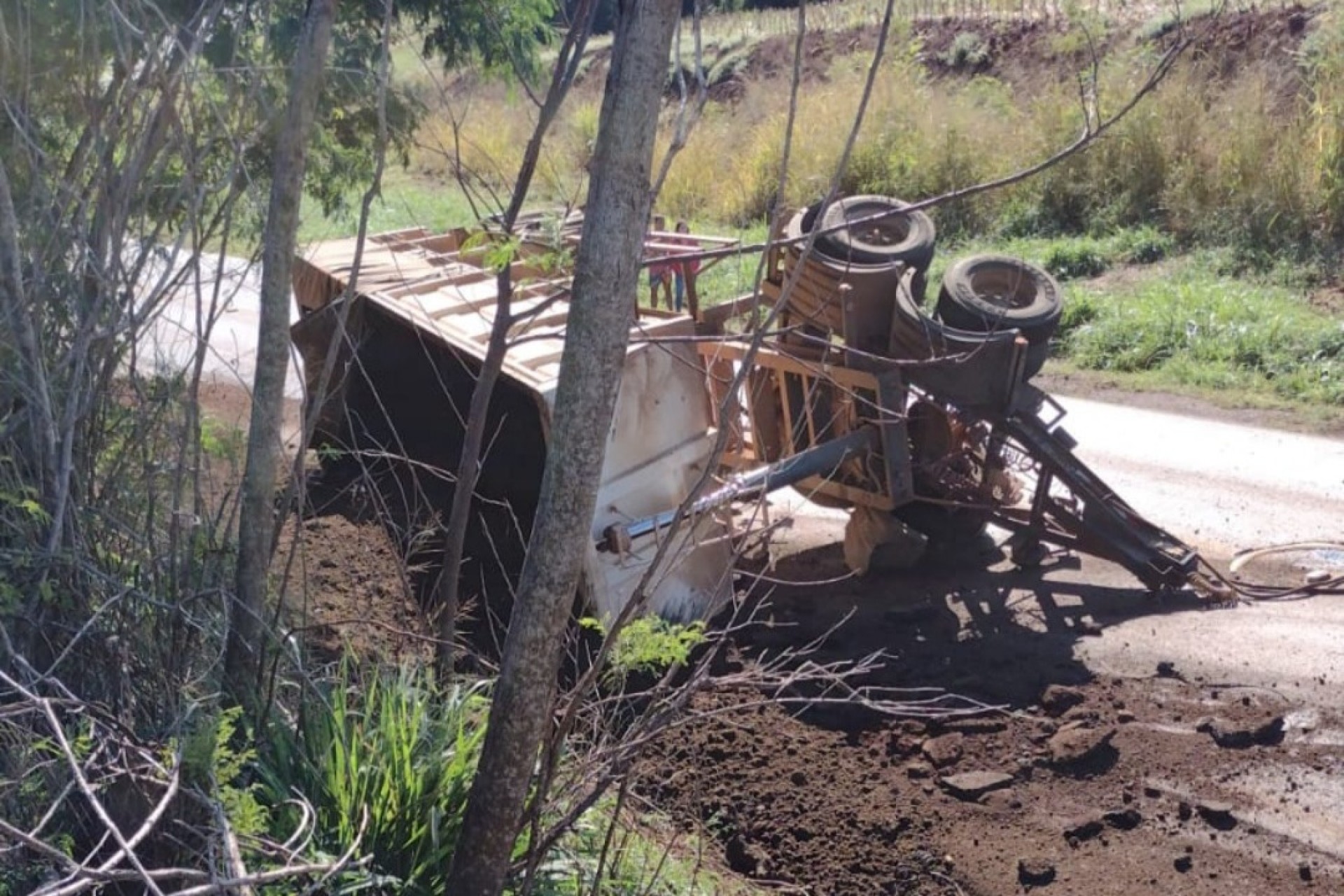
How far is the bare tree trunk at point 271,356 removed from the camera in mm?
4773

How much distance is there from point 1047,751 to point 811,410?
2196mm

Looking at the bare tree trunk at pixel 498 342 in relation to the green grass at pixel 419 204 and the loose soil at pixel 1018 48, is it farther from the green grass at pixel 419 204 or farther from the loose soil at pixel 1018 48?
the loose soil at pixel 1018 48

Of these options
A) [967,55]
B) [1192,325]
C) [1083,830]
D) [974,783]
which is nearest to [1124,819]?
[1083,830]

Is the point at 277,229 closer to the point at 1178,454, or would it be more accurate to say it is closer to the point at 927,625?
the point at 927,625

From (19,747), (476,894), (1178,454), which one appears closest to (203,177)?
(19,747)

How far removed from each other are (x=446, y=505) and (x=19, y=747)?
4931 millimetres

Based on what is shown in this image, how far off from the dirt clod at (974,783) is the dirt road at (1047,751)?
0.04 feet

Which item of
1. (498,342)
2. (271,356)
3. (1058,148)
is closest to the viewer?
(271,356)

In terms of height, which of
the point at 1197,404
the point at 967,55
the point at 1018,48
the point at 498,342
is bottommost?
the point at 1197,404

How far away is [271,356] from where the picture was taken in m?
4.91

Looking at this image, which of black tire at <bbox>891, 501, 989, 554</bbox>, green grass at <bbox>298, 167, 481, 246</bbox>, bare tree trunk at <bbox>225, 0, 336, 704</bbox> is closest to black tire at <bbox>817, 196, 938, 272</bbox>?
black tire at <bbox>891, 501, 989, 554</bbox>

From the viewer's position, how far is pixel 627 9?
3.55 metres

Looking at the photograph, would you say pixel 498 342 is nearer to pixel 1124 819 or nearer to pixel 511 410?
pixel 511 410

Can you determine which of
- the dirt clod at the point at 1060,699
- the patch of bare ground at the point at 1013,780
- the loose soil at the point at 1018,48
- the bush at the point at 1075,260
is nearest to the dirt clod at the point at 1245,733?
the patch of bare ground at the point at 1013,780
